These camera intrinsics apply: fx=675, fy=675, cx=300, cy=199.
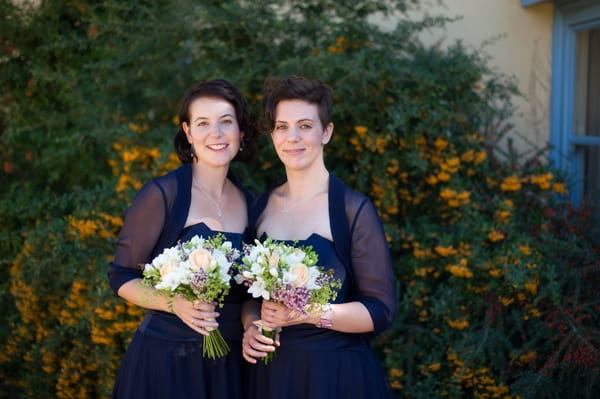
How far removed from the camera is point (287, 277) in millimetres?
2459

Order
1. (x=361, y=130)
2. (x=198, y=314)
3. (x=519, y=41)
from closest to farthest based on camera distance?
(x=198, y=314) < (x=361, y=130) < (x=519, y=41)

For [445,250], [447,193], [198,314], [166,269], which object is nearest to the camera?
[166,269]

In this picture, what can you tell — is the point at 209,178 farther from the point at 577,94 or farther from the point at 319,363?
the point at 577,94

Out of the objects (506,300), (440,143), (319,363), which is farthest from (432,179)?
(319,363)

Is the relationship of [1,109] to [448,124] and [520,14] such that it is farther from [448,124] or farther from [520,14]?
[520,14]

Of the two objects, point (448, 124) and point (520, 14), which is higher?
point (520, 14)

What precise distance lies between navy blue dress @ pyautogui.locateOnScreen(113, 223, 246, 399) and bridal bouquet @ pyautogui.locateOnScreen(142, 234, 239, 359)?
1.30 feet

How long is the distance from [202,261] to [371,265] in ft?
2.46

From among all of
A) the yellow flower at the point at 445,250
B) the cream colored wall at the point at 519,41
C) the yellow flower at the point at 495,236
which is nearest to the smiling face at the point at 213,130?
the yellow flower at the point at 445,250

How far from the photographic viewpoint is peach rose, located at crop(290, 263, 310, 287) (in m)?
2.47

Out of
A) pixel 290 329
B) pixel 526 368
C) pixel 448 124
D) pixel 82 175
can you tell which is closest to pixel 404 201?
pixel 448 124

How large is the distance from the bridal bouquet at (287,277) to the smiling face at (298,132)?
0.52m

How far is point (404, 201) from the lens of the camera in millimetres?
4949

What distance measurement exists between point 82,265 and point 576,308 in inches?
130
